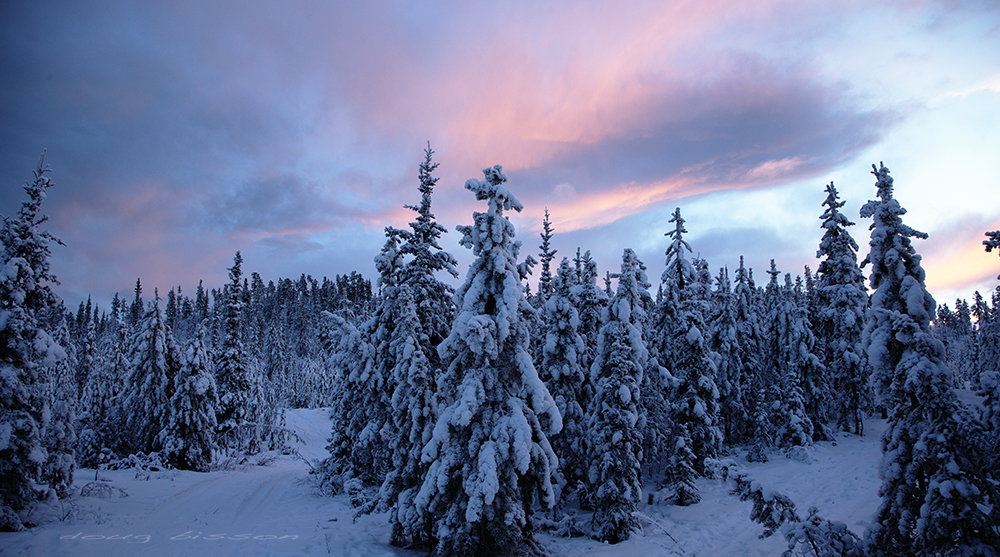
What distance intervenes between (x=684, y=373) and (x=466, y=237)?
633 inches

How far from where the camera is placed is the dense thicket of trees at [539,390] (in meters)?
9.28

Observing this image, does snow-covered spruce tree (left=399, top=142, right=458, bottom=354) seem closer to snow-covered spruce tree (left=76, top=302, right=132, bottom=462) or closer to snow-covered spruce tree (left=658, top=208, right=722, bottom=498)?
snow-covered spruce tree (left=658, top=208, right=722, bottom=498)

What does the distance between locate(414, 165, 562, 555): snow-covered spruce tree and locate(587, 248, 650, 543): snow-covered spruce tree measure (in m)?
3.99

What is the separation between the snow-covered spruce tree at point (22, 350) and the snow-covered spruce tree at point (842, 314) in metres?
43.8

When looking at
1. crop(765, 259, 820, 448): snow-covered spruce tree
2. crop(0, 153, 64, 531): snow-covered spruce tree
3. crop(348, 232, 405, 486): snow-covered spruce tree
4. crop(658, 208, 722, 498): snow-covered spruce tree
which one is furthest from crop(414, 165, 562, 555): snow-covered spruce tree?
crop(765, 259, 820, 448): snow-covered spruce tree

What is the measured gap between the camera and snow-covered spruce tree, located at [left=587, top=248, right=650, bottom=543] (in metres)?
16.8

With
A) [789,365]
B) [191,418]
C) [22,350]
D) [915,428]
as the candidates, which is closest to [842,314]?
[789,365]

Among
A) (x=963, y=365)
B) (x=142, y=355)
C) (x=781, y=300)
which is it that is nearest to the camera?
(x=142, y=355)

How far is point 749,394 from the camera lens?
108 ft

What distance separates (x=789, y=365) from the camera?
30.6 metres

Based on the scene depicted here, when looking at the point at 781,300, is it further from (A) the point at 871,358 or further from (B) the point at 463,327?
(B) the point at 463,327

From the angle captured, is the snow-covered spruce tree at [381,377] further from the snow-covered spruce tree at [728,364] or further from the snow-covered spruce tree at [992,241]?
the snow-covered spruce tree at [728,364]

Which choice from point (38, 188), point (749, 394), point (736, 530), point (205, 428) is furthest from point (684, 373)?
point (205, 428)

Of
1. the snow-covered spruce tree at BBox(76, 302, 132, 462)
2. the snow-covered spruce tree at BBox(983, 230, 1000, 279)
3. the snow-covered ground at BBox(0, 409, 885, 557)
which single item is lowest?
the snow-covered ground at BBox(0, 409, 885, 557)
